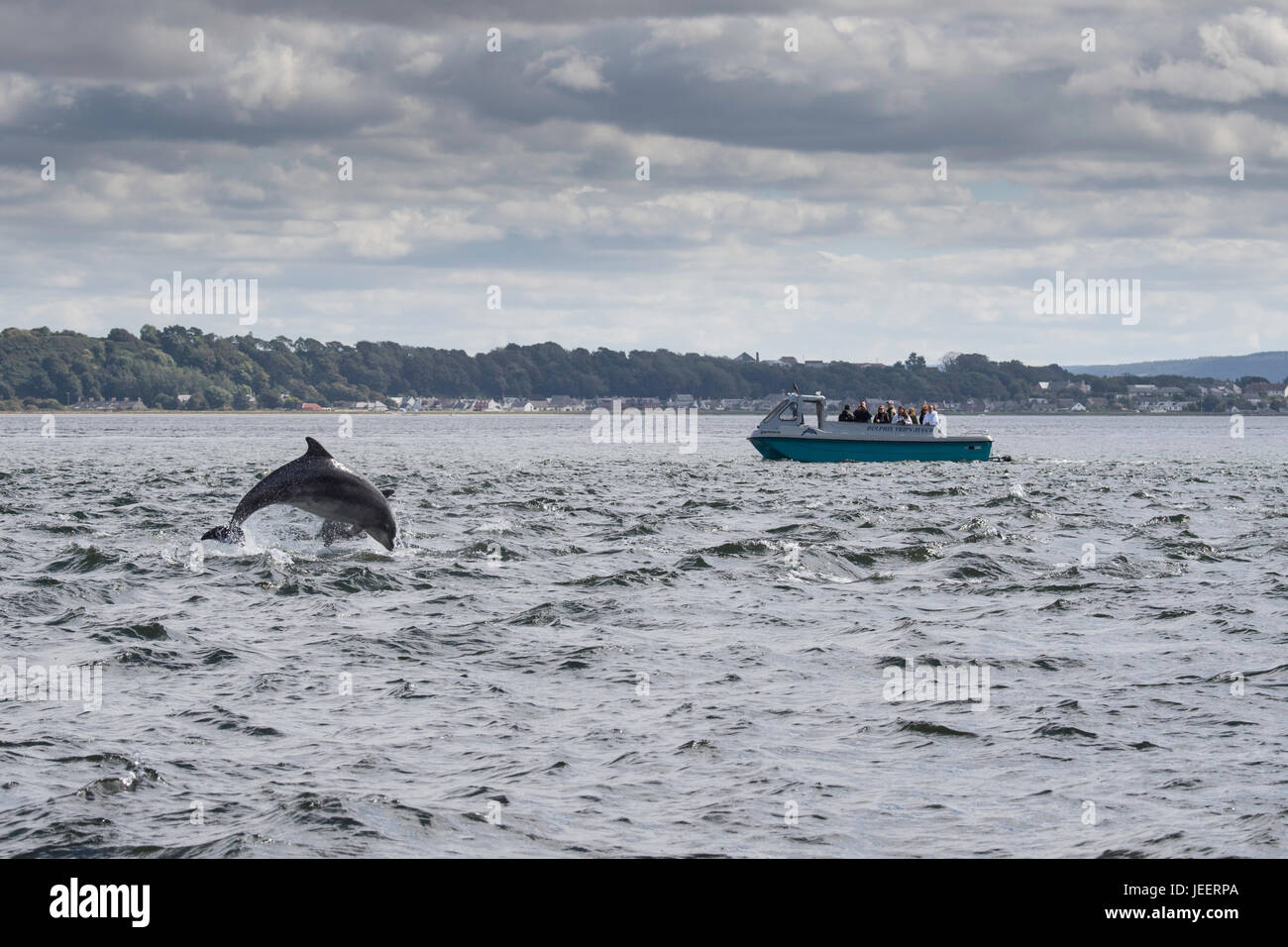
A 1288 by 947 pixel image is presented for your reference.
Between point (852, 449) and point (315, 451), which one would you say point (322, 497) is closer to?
point (315, 451)

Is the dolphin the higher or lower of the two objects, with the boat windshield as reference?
lower

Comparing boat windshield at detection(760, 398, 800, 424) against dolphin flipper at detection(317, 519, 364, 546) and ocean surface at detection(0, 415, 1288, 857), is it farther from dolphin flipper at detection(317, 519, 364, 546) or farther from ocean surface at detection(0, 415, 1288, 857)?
dolphin flipper at detection(317, 519, 364, 546)

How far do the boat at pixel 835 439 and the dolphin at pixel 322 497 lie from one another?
32.4 meters

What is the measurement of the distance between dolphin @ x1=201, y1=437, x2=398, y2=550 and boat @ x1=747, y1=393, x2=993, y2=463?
32.4 metres

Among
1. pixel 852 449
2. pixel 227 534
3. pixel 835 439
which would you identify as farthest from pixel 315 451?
pixel 852 449

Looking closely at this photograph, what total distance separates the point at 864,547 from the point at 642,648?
10863 mm

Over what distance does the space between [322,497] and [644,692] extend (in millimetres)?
10670

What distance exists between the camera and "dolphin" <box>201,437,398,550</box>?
2175 centimetres

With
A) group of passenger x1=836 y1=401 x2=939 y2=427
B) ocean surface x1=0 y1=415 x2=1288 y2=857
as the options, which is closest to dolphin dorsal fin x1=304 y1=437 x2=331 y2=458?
ocean surface x1=0 y1=415 x2=1288 y2=857

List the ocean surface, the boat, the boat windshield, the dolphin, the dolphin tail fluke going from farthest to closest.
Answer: the boat windshield
the boat
the dolphin tail fluke
the dolphin
the ocean surface

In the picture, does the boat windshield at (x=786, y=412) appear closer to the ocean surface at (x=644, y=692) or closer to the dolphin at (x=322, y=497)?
the ocean surface at (x=644, y=692)

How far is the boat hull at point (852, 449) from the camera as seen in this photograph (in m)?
55.0
